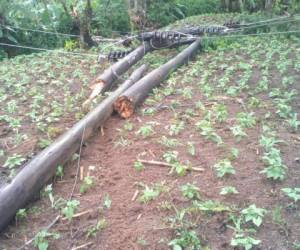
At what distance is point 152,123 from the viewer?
469cm

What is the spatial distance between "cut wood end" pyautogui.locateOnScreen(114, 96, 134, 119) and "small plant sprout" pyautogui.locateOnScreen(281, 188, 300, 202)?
2.49 meters

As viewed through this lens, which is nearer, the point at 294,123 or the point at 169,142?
the point at 169,142

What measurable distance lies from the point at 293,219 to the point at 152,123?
2.23 metres

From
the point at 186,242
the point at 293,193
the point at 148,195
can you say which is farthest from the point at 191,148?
the point at 186,242

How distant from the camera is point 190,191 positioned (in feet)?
10.4

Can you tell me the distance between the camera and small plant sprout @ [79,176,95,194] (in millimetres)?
3473

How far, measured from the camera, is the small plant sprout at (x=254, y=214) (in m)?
2.73

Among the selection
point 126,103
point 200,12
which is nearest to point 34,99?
point 126,103

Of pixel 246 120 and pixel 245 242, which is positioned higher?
pixel 246 120

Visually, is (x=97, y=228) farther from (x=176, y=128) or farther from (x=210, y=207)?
(x=176, y=128)

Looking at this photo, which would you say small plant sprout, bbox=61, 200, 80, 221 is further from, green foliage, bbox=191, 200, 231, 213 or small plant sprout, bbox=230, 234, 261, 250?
small plant sprout, bbox=230, 234, 261, 250

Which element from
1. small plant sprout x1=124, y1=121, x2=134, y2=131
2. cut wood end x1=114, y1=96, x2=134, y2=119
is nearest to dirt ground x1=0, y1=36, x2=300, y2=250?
small plant sprout x1=124, y1=121, x2=134, y2=131

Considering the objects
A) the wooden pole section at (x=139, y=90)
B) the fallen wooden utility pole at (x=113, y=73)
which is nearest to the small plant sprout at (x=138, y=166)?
the wooden pole section at (x=139, y=90)

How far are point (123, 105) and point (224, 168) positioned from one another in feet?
6.73
